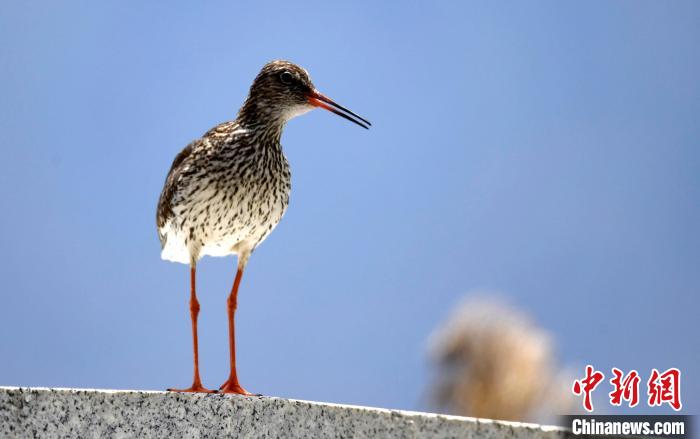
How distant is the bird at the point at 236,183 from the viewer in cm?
500

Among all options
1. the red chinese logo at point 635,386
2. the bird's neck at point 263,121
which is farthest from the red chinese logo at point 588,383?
the bird's neck at point 263,121

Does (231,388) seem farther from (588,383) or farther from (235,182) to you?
(588,383)

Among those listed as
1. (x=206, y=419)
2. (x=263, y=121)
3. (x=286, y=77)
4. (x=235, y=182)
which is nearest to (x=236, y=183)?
(x=235, y=182)

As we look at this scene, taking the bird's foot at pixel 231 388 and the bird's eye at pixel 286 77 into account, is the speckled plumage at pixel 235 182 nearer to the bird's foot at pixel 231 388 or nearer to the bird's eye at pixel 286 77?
the bird's eye at pixel 286 77

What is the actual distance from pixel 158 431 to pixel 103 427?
0.72 feet

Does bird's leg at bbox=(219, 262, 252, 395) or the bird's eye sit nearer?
bird's leg at bbox=(219, 262, 252, 395)

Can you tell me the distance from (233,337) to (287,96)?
1414 millimetres

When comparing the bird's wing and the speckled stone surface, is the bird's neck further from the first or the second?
the speckled stone surface

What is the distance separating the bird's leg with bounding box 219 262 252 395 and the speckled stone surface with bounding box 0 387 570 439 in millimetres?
949

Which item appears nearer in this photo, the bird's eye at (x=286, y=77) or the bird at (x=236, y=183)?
the bird at (x=236, y=183)

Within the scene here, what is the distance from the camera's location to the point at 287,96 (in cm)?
529

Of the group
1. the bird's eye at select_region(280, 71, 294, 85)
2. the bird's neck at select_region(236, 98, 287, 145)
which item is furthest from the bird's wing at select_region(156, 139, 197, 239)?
the bird's eye at select_region(280, 71, 294, 85)

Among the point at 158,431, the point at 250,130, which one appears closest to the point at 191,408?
the point at 158,431

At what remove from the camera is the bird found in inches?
197
